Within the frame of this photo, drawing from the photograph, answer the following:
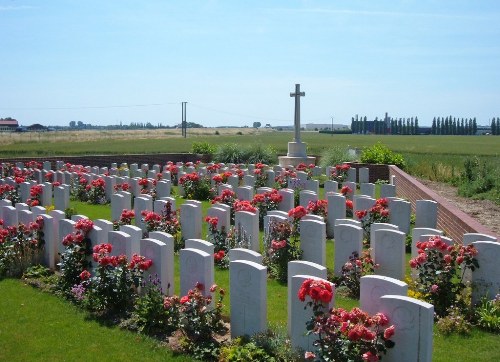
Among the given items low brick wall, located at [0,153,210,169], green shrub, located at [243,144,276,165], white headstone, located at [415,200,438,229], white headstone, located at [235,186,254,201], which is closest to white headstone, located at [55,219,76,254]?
white headstone, located at [235,186,254,201]

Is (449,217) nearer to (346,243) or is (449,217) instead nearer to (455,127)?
(346,243)

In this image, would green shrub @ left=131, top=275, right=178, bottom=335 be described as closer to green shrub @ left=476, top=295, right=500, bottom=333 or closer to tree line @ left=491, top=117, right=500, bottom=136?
green shrub @ left=476, top=295, right=500, bottom=333

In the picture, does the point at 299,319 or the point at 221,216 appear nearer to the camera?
the point at 299,319

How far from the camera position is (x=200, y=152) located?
30391 millimetres

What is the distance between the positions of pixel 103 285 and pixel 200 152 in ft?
77.8

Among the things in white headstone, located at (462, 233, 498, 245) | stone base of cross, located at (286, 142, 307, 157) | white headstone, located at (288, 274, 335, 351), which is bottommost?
white headstone, located at (288, 274, 335, 351)

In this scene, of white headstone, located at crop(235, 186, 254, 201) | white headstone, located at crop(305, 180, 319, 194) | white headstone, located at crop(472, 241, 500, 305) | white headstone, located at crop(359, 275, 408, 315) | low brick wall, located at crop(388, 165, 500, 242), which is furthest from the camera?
white headstone, located at crop(305, 180, 319, 194)

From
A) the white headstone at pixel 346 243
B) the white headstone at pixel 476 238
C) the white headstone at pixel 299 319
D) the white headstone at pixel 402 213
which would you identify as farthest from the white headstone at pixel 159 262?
the white headstone at pixel 402 213

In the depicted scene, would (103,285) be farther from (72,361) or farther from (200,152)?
(200,152)

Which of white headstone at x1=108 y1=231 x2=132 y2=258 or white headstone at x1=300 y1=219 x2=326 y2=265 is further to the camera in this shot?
white headstone at x1=300 y1=219 x2=326 y2=265

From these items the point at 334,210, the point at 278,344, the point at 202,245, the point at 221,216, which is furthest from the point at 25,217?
the point at 278,344

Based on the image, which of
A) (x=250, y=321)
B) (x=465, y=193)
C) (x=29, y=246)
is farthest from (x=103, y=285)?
(x=465, y=193)

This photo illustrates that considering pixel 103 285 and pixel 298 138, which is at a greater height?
pixel 298 138

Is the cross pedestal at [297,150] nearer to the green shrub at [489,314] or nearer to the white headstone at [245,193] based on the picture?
the white headstone at [245,193]
